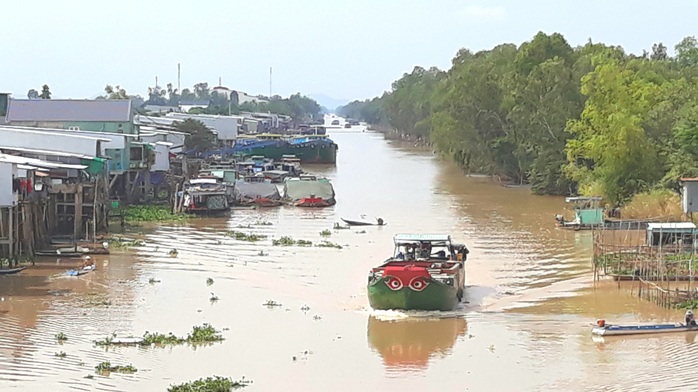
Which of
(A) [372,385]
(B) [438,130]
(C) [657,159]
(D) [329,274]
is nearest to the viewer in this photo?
(A) [372,385]

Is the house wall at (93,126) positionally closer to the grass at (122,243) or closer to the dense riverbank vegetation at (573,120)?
the grass at (122,243)

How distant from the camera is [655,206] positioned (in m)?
40.7

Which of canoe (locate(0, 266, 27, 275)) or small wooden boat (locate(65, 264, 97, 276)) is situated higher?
A: canoe (locate(0, 266, 27, 275))

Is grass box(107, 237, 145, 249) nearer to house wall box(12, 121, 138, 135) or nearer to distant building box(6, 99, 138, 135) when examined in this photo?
house wall box(12, 121, 138, 135)

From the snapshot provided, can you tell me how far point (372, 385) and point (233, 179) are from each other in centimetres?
3664

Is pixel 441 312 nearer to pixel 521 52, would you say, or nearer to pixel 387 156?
pixel 521 52

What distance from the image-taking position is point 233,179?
54.9 metres

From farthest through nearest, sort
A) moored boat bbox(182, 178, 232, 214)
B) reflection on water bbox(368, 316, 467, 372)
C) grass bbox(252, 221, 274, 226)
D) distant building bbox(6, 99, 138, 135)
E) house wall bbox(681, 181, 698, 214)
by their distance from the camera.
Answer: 1. distant building bbox(6, 99, 138, 135)
2. moored boat bbox(182, 178, 232, 214)
3. grass bbox(252, 221, 274, 226)
4. house wall bbox(681, 181, 698, 214)
5. reflection on water bbox(368, 316, 467, 372)

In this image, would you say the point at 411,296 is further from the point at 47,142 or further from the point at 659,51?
the point at 659,51

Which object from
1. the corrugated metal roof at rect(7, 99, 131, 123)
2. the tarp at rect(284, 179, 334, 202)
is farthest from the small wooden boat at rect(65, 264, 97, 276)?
the corrugated metal roof at rect(7, 99, 131, 123)

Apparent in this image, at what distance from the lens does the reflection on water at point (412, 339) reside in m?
21.0

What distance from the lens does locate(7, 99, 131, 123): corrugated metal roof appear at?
5306cm

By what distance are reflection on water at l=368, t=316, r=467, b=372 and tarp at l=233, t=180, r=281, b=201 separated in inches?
1076

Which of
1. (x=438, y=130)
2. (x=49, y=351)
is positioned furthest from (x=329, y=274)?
(x=438, y=130)
